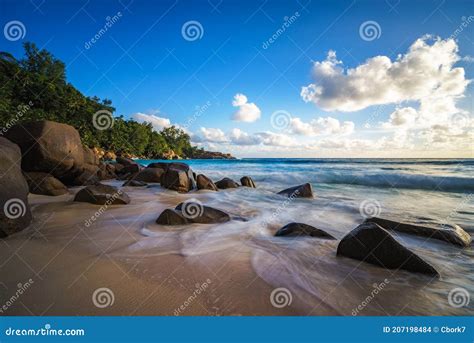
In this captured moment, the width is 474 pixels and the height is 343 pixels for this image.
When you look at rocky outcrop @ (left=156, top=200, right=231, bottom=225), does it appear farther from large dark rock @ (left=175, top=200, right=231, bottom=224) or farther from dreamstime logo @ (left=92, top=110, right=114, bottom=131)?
dreamstime logo @ (left=92, top=110, right=114, bottom=131)

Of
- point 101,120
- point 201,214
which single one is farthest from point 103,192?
point 101,120

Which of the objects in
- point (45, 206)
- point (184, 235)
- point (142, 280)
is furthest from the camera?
point (45, 206)

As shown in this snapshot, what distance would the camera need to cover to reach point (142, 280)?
224 centimetres

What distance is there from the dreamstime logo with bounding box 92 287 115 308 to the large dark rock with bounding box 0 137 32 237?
2.19 m

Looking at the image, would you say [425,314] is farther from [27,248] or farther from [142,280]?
[27,248]

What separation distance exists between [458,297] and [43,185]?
8.92 meters

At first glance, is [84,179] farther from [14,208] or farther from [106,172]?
[14,208]

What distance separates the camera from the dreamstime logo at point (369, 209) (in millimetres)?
5977

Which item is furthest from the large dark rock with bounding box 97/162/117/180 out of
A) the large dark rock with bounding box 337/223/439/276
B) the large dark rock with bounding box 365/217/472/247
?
the large dark rock with bounding box 365/217/472/247

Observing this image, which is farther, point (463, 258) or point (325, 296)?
point (463, 258)

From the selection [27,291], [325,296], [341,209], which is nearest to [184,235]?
[27,291]

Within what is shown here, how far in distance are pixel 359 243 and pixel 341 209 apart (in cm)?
394

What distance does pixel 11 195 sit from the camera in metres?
3.30

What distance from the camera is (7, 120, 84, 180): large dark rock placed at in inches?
263
